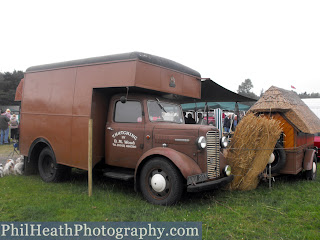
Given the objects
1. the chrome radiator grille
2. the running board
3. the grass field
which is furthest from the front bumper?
the running board

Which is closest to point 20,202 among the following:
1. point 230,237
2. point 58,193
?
point 58,193

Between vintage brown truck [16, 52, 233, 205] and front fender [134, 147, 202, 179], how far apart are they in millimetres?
17

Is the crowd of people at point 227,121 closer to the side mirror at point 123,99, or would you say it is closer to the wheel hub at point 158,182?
the side mirror at point 123,99

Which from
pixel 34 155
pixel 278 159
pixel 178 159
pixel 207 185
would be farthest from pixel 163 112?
pixel 34 155

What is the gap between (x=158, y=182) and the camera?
4.93 meters

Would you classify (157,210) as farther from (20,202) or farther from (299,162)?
(299,162)

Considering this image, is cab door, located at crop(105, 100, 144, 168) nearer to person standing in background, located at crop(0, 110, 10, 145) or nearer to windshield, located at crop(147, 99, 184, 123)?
windshield, located at crop(147, 99, 184, 123)

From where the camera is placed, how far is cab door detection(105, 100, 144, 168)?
5609mm

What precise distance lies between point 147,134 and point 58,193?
2261 millimetres

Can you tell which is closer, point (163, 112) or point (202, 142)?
point (202, 142)

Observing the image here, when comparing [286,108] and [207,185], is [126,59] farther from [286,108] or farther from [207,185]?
[286,108]

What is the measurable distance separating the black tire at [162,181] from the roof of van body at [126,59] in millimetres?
1991

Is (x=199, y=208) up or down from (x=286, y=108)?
down

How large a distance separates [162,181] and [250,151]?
2.19 meters
